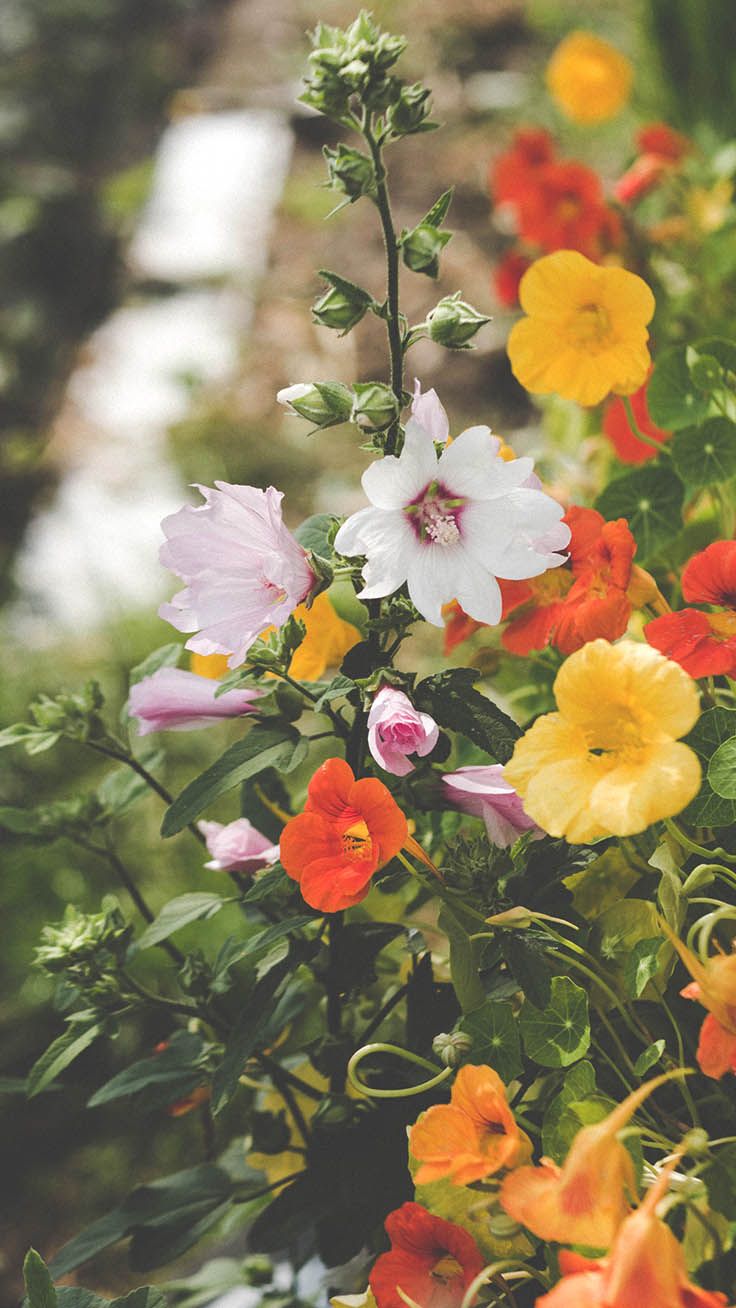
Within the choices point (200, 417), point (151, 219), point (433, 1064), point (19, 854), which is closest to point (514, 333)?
point (433, 1064)

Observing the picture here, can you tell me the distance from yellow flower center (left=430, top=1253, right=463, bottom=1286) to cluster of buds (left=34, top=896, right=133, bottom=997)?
259 millimetres

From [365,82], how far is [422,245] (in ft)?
0.28

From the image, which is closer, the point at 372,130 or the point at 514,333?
the point at 372,130

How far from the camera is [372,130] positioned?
1.98ft

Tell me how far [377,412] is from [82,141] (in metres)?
3.17

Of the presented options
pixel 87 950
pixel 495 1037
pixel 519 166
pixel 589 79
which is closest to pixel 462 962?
pixel 495 1037

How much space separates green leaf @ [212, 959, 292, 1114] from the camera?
62 cm

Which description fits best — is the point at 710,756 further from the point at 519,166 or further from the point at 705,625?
the point at 519,166

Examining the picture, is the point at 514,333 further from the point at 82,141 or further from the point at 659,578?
the point at 82,141

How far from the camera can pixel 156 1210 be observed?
767 mm

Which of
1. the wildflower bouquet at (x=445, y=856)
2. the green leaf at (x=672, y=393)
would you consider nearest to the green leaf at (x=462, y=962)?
the wildflower bouquet at (x=445, y=856)

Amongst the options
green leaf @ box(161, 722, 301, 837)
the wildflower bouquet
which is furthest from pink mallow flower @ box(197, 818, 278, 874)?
green leaf @ box(161, 722, 301, 837)

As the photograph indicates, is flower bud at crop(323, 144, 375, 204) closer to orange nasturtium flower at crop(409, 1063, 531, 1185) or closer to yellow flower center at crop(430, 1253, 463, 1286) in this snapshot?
orange nasturtium flower at crop(409, 1063, 531, 1185)

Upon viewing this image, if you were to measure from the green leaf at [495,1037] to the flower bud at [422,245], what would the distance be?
16.1 inches
